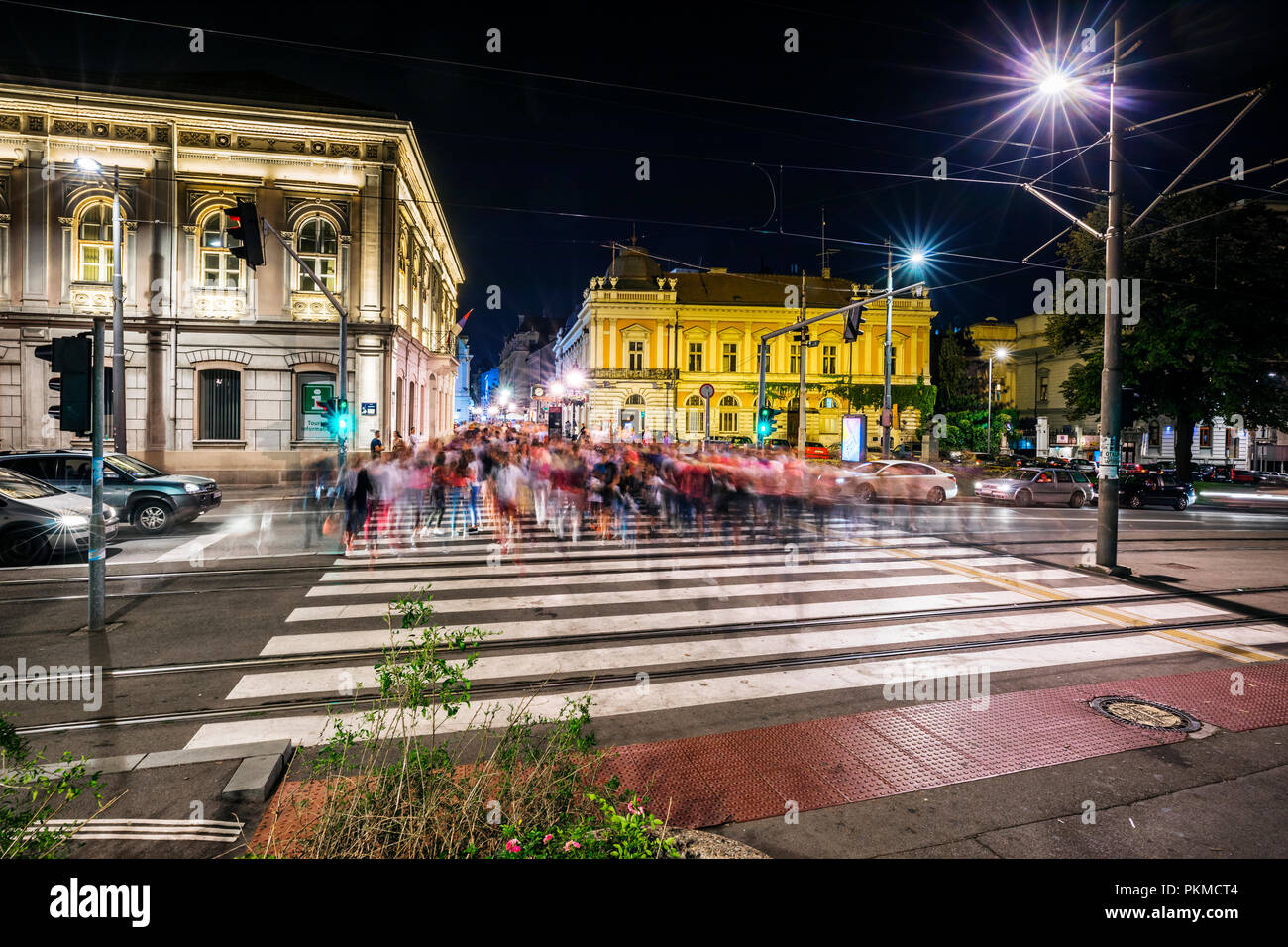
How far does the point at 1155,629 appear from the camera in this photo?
7.91 m

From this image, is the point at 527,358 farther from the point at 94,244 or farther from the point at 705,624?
the point at 705,624

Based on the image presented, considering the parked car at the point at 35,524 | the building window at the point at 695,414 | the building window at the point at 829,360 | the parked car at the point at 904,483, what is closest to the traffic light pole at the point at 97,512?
the parked car at the point at 35,524

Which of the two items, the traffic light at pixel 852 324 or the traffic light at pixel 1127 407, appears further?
the traffic light at pixel 852 324

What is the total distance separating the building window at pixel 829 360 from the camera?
6881 cm

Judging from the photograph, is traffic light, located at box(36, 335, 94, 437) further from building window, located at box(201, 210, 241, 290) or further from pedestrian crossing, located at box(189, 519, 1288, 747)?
building window, located at box(201, 210, 241, 290)

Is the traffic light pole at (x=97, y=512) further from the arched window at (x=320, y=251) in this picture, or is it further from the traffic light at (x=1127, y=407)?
the arched window at (x=320, y=251)

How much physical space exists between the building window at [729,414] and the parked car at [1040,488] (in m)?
40.8

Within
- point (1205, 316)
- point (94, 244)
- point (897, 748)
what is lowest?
point (897, 748)

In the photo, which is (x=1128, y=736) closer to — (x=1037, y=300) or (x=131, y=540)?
(x=131, y=540)

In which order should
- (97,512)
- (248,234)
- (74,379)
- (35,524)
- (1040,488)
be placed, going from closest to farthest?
(74,379)
(97,512)
(35,524)
(248,234)
(1040,488)

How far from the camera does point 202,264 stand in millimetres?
26109

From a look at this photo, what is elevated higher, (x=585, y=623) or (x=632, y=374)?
(x=632, y=374)

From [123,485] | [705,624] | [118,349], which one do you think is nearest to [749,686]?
[705,624]

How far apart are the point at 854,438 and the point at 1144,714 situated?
24.6m
